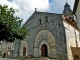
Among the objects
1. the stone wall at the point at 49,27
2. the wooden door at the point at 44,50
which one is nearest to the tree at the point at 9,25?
the stone wall at the point at 49,27

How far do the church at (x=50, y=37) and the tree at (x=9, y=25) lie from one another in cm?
660

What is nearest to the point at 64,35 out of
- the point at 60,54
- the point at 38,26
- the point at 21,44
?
the point at 60,54

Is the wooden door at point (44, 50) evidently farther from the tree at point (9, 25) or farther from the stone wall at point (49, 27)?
the tree at point (9, 25)

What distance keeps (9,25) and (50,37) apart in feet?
29.3

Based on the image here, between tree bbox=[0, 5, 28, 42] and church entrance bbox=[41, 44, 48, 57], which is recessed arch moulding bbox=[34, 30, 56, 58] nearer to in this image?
church entrance bbox=[41, 44, 48, 57]

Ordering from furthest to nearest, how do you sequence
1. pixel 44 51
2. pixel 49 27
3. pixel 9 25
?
pixel 44 51 → pixel 49 27 → pixel 9 25

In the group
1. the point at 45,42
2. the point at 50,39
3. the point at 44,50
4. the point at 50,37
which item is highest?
the point at 50,37

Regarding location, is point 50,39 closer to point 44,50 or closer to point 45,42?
point 45,42

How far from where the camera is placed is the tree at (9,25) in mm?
9586

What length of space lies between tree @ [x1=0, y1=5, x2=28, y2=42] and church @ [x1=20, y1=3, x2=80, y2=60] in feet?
21.7

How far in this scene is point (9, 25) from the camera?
991 cm

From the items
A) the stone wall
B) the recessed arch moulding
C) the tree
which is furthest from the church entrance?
the tree

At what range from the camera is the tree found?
9586 millimetres

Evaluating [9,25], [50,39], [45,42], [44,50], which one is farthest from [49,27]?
[9,25]
